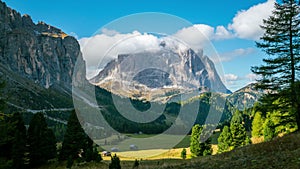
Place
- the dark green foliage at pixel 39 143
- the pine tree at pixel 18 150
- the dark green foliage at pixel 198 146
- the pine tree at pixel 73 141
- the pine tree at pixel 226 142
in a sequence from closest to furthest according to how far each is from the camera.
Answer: the pine tree at pixel 18 150 → the dark green foliage at pixel 39 143 → the pine tree at pixel 73 141 → the dark green foliage at pixel 198 146 → the pine tree at pixel 226 142

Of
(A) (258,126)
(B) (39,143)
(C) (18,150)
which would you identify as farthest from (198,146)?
(C) (18,150)

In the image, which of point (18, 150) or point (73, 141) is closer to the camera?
point (18, 150)

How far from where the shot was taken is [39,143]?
123 ft

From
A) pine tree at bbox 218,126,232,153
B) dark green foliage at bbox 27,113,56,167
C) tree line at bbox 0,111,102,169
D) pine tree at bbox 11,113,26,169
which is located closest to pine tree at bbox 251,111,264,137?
pine tree at bbox 218,126,232,153

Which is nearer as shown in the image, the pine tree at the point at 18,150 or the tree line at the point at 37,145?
the pine tree at the point at 18,150

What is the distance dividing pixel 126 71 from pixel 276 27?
22.2 m

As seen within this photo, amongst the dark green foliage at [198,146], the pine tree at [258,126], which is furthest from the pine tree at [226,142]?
the pine tree at [258,126]

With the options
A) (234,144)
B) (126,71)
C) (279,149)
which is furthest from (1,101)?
(234,144)

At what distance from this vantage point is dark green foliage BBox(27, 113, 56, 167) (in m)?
36.7

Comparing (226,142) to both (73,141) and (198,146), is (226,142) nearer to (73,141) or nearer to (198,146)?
(198,146)

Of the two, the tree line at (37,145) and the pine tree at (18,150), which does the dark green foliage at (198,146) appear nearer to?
the tree line at (37,145)

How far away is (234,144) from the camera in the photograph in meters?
61.8

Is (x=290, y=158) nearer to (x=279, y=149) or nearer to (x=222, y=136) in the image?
(x=279, y=149)

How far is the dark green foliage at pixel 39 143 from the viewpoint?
36.7m
